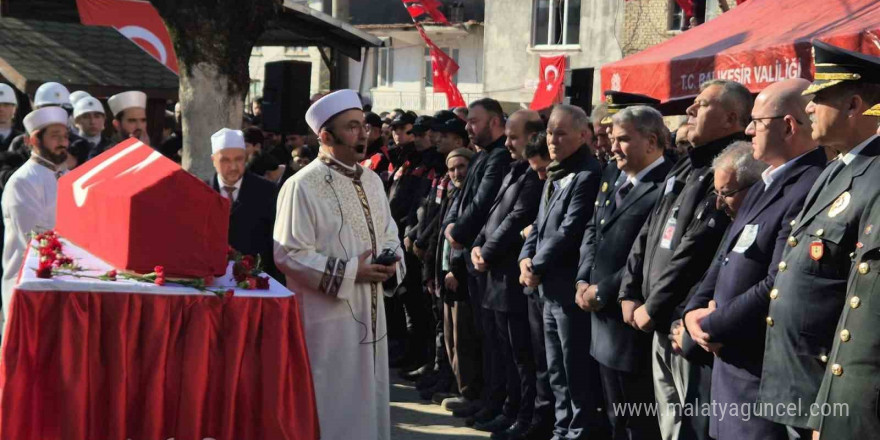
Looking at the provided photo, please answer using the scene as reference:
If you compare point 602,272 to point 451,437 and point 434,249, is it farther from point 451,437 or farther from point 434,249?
point 434,249

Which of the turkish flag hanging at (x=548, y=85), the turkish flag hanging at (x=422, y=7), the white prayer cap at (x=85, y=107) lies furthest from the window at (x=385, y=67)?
the white prayer cap at (x=85, y=107)

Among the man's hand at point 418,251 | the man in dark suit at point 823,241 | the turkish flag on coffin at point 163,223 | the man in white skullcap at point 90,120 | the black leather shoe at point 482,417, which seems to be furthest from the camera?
the man in white skullcap at point 90,120

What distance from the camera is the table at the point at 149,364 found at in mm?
4984

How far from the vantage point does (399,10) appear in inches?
1815

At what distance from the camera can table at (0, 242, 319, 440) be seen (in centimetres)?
498

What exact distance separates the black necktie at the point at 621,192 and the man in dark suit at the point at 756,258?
4.87ft

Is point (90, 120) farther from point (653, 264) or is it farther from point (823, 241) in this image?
point (823, 241)

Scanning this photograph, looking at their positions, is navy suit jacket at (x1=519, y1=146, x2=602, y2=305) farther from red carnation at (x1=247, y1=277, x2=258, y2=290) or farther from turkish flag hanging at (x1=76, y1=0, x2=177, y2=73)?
turkish flag hanging at (x1=76, y1=0, x2=177, y2=73)

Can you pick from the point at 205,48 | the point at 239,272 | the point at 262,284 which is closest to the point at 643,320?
the point at 262,284

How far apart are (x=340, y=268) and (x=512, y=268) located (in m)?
2.07

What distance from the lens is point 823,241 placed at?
159 inches

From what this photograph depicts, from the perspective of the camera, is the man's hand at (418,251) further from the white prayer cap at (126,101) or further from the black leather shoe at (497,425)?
the white prayer cap at (126,101)

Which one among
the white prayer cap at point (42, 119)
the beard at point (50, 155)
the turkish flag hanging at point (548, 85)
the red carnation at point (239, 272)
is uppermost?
the turkish flag hanging at point (548, 85)

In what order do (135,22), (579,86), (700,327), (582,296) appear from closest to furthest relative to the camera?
(700,327)
(582,296)
(579,86)
(135,22)
